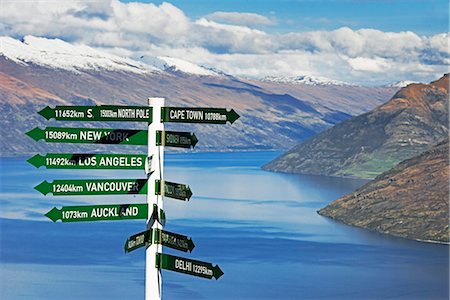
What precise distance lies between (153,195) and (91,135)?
1084 millimetres

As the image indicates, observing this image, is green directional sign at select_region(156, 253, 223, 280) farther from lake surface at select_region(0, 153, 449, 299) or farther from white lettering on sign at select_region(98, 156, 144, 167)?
lake surface at select_region(0, 153, 449, 299)

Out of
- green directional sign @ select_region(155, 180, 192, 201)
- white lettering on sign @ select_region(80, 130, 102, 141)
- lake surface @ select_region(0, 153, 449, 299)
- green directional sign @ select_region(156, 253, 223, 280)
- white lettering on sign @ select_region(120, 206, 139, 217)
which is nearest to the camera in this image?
green directional sign @ select_region(156, 253, 223, 280)

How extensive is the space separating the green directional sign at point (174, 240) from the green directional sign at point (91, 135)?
1178 millimetres

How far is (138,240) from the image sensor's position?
1198 cm

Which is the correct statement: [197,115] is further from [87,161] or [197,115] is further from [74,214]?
[74,214]

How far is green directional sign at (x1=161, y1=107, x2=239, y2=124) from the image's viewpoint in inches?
464

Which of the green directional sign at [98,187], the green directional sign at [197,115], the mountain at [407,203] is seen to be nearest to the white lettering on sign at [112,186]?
the green directional sign at [98,187]

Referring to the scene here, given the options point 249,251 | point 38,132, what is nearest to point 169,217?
point 249,251

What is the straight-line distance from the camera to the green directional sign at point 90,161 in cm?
1184

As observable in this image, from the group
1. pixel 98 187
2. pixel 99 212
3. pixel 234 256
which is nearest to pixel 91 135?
pixel 98 187

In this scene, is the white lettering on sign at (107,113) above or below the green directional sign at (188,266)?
above

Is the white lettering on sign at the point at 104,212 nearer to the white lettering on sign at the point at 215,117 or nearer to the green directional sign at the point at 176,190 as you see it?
the green directional sign at the point at 176,190

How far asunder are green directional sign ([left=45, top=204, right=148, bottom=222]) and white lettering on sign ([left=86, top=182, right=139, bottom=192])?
218mm

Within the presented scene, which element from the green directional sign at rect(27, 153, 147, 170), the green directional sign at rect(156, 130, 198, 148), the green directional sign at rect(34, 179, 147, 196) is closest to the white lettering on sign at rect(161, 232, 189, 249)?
the green directional sign at rect(34, 179, 147, 196)
